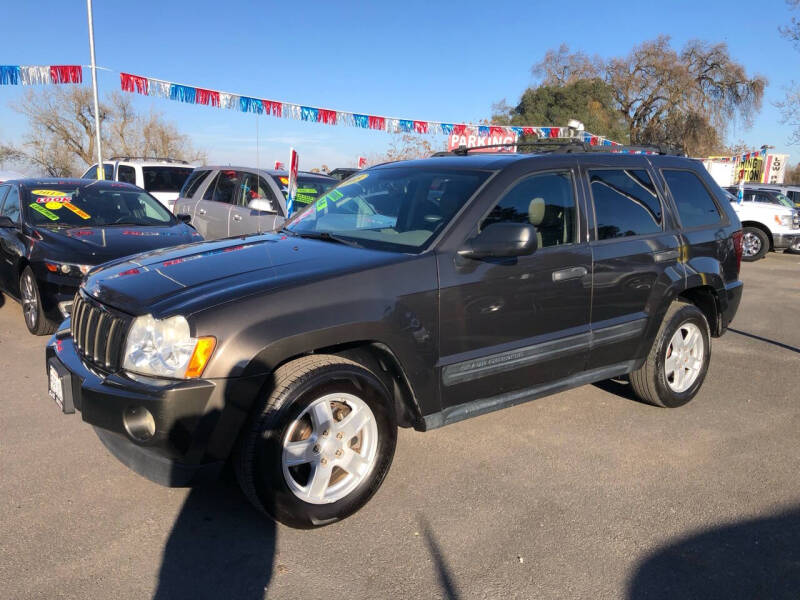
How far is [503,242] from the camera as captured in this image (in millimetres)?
3150

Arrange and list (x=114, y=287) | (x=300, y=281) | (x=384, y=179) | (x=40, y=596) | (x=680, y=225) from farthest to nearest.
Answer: (x=680, y=225) → (x=384, y=179) → (x=114, y=287) → (x=300, y=281) → (x=40, y=596)

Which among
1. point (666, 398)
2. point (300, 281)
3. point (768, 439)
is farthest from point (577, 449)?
point (300, 281)

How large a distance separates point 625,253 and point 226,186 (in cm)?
704

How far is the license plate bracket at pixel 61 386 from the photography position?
302 centimetres

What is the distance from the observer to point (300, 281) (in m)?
2.87

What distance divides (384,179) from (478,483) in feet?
6.68

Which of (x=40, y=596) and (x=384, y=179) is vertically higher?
(x=384, y=179)

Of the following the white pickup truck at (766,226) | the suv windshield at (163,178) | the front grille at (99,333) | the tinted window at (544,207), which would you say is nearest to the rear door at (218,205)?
the suv windshield at (163,178)

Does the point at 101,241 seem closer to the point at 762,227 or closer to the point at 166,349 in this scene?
the point at 166,349

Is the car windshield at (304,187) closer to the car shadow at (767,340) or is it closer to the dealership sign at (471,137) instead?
the car shadow at (767,340)

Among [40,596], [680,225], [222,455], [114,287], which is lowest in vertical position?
[40,596]

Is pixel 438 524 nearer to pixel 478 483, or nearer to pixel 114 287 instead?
pixel 478 483

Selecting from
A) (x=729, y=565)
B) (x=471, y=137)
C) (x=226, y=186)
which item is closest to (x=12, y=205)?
(x=226, y=186)

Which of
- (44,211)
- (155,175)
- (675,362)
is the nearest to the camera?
(675,362)
